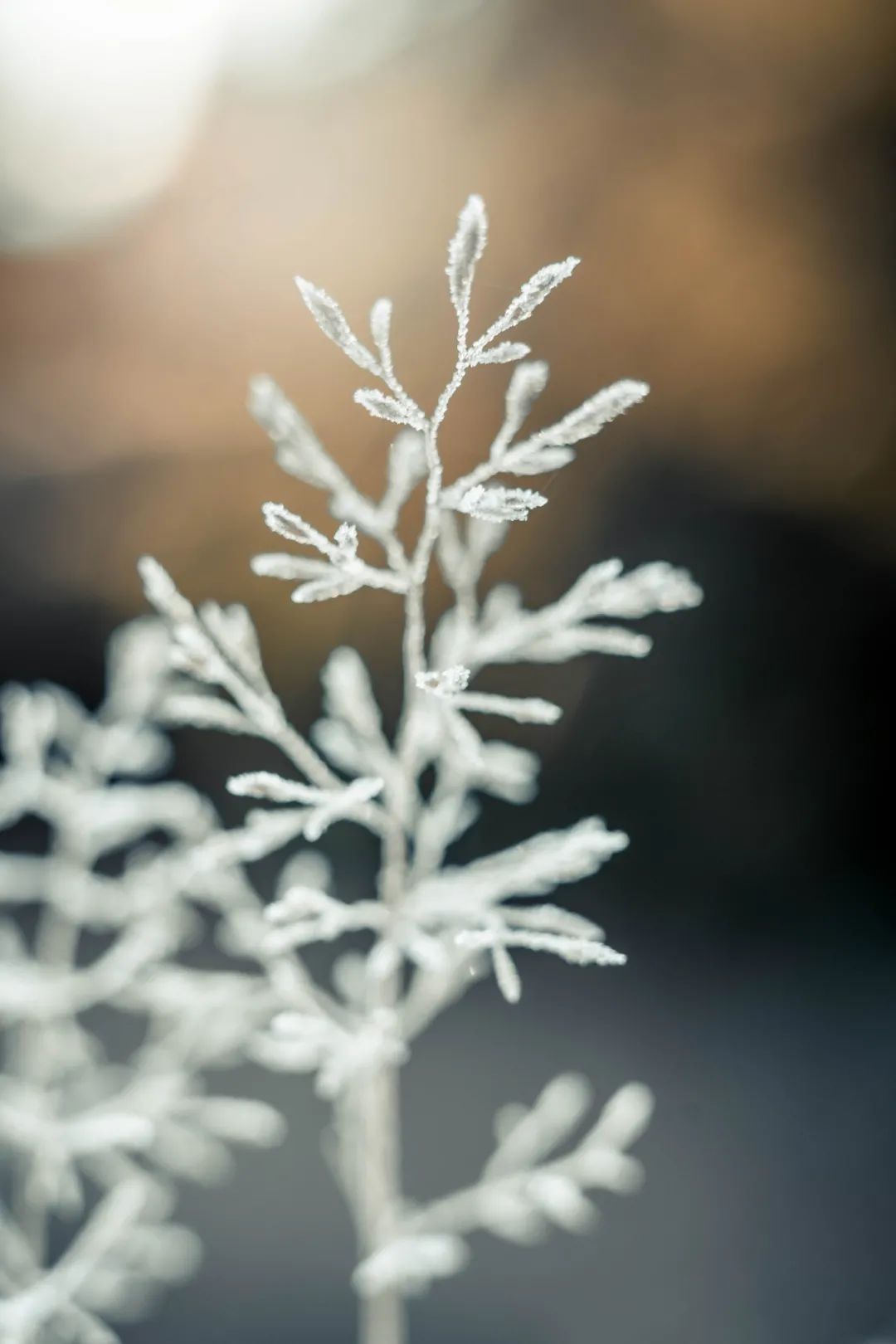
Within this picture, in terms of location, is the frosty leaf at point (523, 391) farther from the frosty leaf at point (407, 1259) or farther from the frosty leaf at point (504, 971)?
the frosty leaf at point (407, 1259)

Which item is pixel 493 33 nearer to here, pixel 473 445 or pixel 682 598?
pixel 473 445

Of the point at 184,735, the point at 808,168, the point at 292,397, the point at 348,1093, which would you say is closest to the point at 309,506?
the point at 292,397

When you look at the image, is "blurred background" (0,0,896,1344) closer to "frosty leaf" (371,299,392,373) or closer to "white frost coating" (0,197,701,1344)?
"white frost coating" (0,197,701,1344)

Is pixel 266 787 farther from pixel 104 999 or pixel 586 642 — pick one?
pixel 104 999

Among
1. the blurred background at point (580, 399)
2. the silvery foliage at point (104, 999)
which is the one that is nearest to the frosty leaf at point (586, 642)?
the silvery foliage at point (104, 999)

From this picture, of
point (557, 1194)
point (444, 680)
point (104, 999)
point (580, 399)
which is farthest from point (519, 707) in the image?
point (580, 399)

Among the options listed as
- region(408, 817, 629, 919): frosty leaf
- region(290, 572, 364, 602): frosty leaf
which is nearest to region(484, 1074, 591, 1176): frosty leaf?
region(408, 817, 629, 919): frosty leaf

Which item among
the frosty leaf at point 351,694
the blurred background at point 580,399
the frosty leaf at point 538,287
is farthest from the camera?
the blurred background at point 580,399
